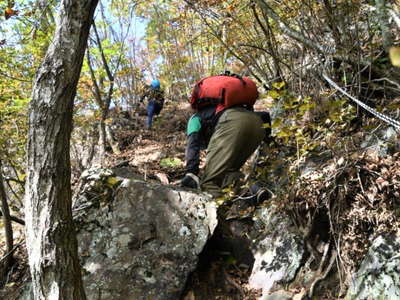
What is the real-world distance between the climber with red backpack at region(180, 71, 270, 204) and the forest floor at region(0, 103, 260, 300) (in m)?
0.81

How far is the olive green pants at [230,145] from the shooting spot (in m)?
4.07

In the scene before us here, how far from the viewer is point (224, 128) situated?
4.11 m

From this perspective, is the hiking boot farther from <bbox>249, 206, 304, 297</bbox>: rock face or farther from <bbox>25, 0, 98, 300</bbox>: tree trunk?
<bbox>25, 0, 98, 300</bbox>: tree trunk

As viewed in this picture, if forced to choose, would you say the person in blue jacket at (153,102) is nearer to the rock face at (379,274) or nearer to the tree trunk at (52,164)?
the tree trunk at (52,164)

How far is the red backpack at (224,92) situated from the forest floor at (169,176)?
4.78 ft

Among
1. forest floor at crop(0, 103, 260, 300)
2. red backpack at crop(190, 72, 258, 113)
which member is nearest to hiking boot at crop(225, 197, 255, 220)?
forest floor at crop(0, 103, 260, 300)

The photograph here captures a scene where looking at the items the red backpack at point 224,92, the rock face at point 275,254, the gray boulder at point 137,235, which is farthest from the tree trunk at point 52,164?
the red backpack at point 224,92

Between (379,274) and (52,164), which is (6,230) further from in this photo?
(379,274)

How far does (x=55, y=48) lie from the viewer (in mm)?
2414

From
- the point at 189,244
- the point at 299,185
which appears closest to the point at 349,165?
the point at 299,185

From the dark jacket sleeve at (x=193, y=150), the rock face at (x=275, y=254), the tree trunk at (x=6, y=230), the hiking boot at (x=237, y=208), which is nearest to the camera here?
the rock face at (x=275, y=254)

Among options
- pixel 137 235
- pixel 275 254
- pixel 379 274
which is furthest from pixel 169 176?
pixel 379 274

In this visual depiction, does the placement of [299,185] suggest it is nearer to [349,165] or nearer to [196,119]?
[349,165]

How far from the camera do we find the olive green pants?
4066mm
